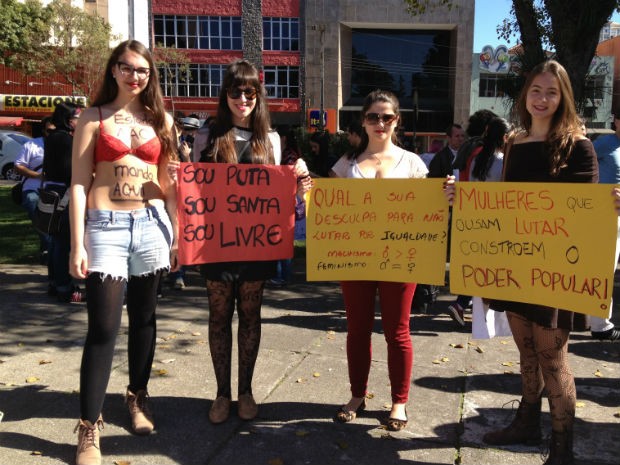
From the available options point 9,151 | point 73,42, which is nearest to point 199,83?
point 73,42

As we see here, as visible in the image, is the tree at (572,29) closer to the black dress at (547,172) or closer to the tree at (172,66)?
the black dress at (547,172)

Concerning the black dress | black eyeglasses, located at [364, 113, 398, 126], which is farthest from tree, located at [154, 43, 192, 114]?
the black dress

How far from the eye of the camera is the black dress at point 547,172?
289 cm

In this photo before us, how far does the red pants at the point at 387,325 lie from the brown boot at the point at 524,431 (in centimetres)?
55

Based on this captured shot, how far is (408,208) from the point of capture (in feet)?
11.4

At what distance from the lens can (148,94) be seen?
326 centimetres

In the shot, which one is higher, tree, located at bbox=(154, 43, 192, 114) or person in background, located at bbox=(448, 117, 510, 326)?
tree, located at bbox=(154, 43, 192, 114)

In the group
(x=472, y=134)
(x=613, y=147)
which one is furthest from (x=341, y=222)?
(x=613, y=147)

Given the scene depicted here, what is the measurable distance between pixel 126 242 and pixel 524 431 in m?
2.39

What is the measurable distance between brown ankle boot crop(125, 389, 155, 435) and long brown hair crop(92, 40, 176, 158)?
4.63 feet

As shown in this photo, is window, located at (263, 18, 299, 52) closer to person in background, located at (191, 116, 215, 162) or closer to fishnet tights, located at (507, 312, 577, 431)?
person in background, located at (191, 116, 215, 162)

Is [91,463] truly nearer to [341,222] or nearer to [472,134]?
[341,222]

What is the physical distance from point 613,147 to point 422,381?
339 centimetres

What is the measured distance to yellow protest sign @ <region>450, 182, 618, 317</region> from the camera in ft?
9.35
